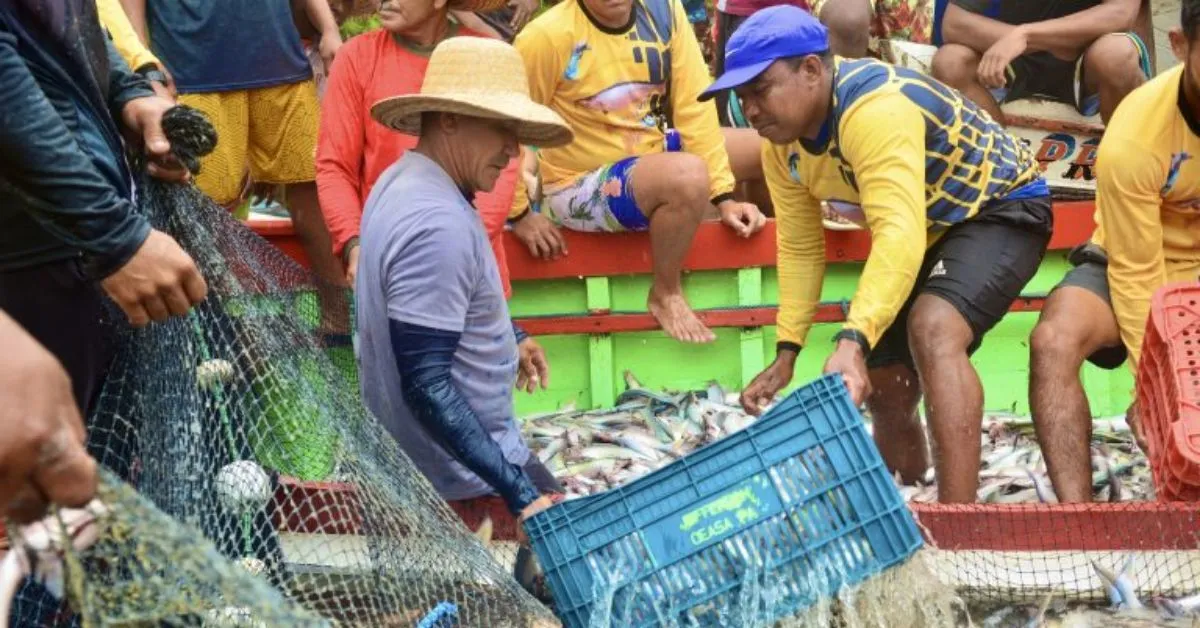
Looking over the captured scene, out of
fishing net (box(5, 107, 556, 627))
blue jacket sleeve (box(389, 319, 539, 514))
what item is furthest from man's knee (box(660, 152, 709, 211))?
fishing net (box(5, 107, 556, 627))

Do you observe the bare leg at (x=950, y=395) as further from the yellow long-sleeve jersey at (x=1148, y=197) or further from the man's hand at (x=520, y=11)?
the man's hand at (x=520, y=11)

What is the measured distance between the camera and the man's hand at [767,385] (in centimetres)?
556

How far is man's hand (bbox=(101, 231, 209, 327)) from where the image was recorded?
3.38 metres

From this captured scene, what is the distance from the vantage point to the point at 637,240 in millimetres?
7273

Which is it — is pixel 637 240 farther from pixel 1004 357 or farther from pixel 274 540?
pixel 274 540

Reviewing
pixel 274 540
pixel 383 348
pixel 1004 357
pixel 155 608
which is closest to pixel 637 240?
pixel 1004 357

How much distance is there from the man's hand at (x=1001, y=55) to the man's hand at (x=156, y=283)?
4837 millimetres

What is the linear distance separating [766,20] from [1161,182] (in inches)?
56.6

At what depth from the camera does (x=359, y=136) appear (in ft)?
20.4

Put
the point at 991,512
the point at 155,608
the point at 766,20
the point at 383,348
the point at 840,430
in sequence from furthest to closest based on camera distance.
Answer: the point at 766,20 → the point at 991,512 → the point at 383,348 → the point at 840,430 → the point at 155,608

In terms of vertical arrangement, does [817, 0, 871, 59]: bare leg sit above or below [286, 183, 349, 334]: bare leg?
above

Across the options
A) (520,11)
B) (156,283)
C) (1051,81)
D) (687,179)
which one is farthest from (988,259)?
(520,11)

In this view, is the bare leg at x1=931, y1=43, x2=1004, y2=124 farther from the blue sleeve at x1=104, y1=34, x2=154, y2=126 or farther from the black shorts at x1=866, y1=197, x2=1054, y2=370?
the blue sleeve at x1=104, y1=34, x2=154, y2=126

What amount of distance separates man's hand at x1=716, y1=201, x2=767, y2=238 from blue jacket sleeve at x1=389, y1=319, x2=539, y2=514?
331 centimetres
